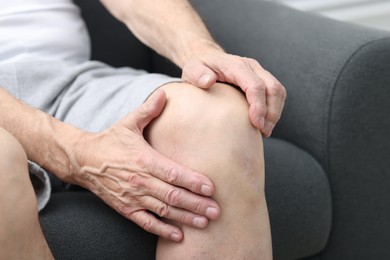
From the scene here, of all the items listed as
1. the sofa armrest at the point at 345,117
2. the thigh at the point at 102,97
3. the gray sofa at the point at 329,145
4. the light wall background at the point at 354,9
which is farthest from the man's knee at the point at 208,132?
the light wall background at the point at 354,9

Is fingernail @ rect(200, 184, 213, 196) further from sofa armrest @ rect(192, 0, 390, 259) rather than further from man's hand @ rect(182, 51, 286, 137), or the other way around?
sofa armrest @ rect(192, 0, 390, 259)

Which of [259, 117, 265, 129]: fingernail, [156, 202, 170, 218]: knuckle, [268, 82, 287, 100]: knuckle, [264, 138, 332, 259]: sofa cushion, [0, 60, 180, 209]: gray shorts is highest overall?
[268, 82, 287, 100]: knuckle

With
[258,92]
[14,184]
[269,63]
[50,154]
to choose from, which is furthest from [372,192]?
[14,184]

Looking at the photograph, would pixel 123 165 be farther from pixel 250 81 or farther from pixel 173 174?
pixel 250 81

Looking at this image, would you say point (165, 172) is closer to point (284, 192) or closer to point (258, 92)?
point (258, 92)

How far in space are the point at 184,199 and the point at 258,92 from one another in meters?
0.17

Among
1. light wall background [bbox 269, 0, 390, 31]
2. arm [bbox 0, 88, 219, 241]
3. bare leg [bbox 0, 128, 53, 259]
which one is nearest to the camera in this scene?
bare leg [bbox 0, 128, 53, 259]

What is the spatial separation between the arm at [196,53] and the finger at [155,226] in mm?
170

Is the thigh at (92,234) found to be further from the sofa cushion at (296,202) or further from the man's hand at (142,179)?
the sofa cushion at (296,202)

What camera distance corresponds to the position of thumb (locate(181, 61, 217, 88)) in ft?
2.91

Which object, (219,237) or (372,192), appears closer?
(219,237)

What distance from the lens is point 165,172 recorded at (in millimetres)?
838

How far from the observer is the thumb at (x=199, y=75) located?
887 mm

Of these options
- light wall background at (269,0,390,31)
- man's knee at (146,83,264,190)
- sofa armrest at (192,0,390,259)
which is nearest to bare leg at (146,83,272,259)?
man's knee at (146,83,264,190)
